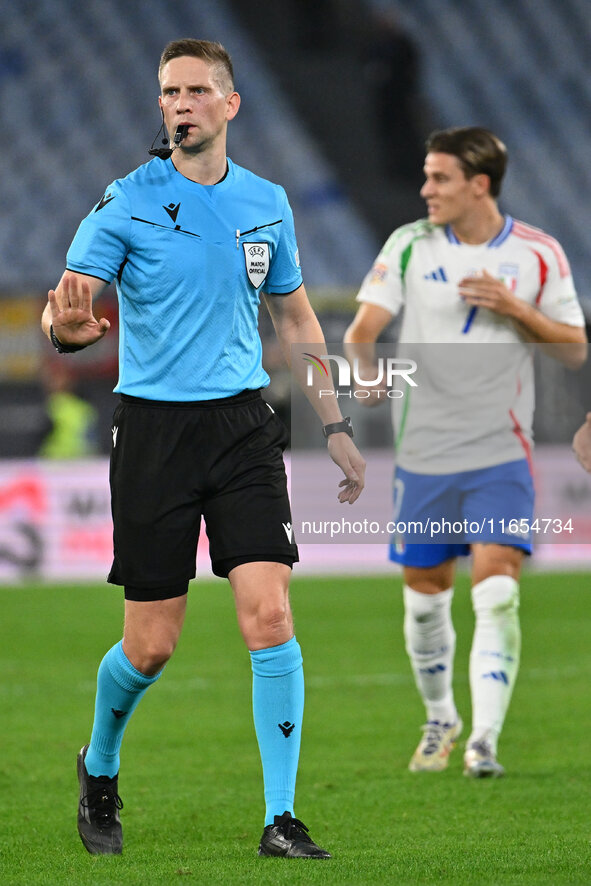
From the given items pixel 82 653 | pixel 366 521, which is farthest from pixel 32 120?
pixel 366 521

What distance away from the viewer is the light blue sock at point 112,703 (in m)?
4.05

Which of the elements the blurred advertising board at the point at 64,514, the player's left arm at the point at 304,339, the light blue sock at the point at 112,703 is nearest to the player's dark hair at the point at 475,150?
the player's left arm at the point at 304,339

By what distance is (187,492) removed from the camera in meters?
3.96

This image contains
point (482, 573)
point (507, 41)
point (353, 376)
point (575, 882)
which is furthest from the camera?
point (507, 41)

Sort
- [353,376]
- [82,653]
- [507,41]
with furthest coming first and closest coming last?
[507,41]
[82,653]
[353,376]

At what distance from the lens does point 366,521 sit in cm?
743

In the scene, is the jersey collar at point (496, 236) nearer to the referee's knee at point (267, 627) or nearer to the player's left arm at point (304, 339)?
the player's left arm at point (304, 339)

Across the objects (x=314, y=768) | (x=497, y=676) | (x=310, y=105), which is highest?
(x=310, y=105)

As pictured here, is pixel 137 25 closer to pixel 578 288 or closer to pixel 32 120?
pixel 32 120

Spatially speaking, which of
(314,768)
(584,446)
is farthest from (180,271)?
(314,768)

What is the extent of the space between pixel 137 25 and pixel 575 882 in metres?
18.4

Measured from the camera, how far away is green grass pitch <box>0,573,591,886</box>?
3.78 metres

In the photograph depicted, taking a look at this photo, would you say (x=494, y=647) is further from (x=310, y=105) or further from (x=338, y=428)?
(x=310, y=105)

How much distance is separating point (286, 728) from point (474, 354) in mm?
2257
